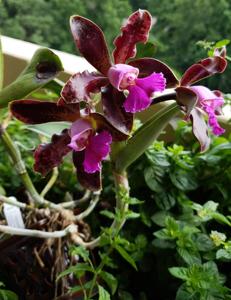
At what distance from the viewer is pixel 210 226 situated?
2.74ft

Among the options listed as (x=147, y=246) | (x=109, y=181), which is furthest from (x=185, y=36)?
(x=147, y=246)

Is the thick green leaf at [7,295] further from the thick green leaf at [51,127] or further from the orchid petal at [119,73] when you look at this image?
the orchid petal at [119,73]

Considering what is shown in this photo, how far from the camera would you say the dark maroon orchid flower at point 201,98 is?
0.54 meters

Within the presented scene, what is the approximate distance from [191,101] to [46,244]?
14.1 inches

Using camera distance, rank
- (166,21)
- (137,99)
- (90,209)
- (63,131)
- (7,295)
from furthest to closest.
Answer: (166,21), (90,209), (7,295), (63,131), (137,99)

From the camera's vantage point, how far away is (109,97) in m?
0.54

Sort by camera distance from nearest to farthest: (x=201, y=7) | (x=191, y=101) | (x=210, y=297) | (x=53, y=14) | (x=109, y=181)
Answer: (x=191, y=101) < (x=210, y=297) < (x=109, y=181) < (x=201, y=7) < (x=53, y=14)

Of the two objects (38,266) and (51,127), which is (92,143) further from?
(38,266)

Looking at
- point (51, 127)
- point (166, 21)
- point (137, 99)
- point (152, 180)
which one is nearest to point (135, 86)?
point (137, 99)

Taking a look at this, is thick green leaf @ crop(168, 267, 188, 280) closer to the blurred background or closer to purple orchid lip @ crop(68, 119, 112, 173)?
purple orchid lip @ crop(68, 119, 112, 173)

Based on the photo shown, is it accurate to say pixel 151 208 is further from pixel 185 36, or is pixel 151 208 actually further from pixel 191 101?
pixel 185 36

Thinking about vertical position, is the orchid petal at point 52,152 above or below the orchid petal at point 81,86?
below

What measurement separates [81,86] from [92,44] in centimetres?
6

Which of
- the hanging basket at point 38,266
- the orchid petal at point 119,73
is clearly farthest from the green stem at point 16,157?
the orchid petal at point 119,73
